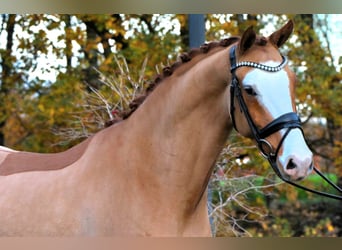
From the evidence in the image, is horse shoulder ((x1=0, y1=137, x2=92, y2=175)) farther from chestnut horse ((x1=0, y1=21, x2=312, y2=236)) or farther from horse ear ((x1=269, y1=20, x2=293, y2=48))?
horse ear ((x1=269, y1=20, x2=293, y2=48))

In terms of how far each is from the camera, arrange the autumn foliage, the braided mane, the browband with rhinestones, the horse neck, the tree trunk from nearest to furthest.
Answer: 1. the browband with rhinestones
2. the horse neck
3. the braided mane
4. the autumn foliage
5. the tree trunk

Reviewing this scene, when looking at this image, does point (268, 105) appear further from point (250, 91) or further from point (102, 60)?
point (102, 60)

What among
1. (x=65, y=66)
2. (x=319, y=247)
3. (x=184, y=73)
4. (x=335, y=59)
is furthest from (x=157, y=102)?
(x=335, y=59)

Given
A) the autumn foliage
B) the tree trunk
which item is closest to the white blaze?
the autumn foliage

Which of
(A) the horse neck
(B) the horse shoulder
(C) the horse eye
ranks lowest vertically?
(B) the horse shoulder

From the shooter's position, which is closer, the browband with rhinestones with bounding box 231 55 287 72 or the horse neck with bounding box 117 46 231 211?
the browband with rhinestones with bounding box 231 55 287 72

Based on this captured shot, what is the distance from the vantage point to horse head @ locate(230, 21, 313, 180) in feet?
8.03

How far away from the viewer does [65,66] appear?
8109mm

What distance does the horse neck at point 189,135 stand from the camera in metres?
2.75

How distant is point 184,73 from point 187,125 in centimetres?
27

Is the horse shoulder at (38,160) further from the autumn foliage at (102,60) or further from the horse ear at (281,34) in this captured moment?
the autumn foliage at (102,60)

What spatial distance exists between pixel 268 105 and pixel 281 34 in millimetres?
447

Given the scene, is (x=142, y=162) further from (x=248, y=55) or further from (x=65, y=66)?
(x=65, y=66)

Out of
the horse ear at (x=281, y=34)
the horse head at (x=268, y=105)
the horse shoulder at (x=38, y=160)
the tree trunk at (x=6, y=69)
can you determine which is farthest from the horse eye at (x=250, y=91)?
the tree trunk at (x=6, y=69)
